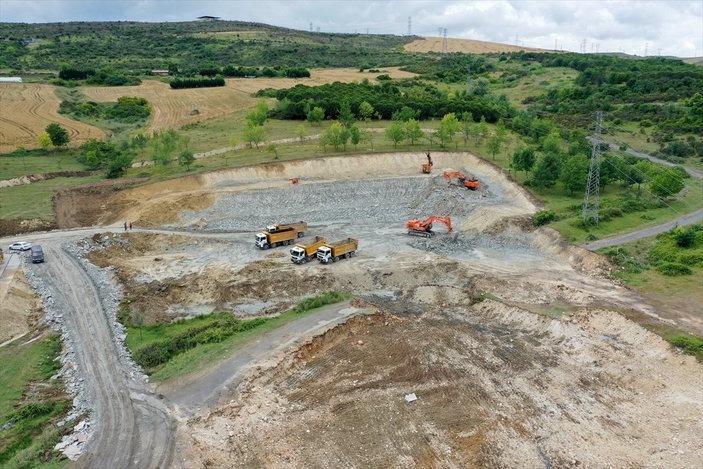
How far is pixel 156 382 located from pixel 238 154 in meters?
51.0

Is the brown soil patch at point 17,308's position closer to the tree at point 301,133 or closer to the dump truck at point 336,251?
the dump truck at point 336,251

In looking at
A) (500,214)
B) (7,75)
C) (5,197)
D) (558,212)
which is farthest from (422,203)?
(7,75)

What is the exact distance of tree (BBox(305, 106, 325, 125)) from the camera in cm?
8888

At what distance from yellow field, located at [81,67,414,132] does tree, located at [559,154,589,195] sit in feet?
216

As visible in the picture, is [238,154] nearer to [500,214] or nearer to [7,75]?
[500,214]

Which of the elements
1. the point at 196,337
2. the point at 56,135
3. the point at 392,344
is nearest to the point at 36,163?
the point at 56,135

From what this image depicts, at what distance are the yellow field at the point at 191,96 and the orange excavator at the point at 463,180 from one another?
2077 inches

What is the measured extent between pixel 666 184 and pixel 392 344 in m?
39.2

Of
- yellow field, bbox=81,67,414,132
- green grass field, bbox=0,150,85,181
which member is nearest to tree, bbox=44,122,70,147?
green grass field, bbox=0,150,85,181

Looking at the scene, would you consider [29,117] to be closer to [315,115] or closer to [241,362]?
[315,115]

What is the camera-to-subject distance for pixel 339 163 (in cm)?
7100

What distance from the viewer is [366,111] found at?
295 ft

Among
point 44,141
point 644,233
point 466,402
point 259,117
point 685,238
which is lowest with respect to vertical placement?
point 466,402

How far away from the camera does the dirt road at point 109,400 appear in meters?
22.0
